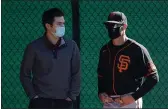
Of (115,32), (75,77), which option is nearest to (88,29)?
(75,77)

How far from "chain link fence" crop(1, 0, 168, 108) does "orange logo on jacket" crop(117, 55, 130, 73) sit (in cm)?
251

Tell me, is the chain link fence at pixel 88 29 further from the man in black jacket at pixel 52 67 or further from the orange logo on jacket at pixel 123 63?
the orange logo on jacket at pixel 123 63

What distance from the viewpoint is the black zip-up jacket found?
206 inches

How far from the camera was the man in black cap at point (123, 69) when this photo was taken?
523 centimetres

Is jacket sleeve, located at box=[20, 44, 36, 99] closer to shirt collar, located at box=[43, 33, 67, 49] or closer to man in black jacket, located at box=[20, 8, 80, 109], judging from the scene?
man in black jacket, located at box=[20, 8, 80, 109]

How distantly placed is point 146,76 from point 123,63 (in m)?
0.22

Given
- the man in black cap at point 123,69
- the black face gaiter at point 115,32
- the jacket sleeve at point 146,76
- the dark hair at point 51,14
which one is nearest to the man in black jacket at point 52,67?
the dark hair at point 51,14

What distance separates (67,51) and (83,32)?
105 inches

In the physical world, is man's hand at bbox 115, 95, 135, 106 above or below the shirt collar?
below

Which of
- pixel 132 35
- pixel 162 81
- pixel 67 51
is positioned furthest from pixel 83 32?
pixel 67 51

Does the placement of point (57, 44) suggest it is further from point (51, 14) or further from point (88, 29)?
point (88, 29)

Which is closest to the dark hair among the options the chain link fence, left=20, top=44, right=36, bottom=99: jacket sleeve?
left=20, top=44, right=36, bottom=99: jacket sleeve

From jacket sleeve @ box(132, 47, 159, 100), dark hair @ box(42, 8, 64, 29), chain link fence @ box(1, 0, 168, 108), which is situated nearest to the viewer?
jacket sleeve @ box(132, 47, 159, 100)

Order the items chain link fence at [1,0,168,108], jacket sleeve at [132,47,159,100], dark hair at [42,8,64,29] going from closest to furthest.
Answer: jacket sleeve at [132,47,159,100] < dark hair at [42,8,64,29] < chain link fence at [1,0,168,108]
